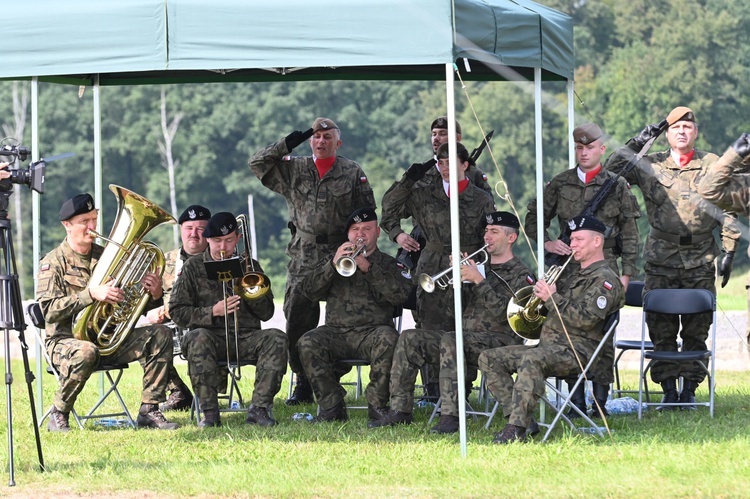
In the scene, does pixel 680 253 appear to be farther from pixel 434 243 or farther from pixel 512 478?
pixel 512 478

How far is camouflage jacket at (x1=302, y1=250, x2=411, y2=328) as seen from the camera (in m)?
9.66

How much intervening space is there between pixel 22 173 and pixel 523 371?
3337mm

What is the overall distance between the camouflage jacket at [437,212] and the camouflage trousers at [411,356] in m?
0.82

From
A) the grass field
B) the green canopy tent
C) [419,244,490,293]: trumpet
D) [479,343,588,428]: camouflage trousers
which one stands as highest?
the green canopy tent

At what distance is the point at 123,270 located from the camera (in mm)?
9273

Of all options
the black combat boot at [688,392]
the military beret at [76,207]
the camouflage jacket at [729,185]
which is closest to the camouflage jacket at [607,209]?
the black combat boot at [688,392]

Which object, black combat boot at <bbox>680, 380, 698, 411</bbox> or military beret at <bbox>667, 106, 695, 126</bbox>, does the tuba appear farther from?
black combat boot at <bbox>680, 380, 698, 411</bbox>

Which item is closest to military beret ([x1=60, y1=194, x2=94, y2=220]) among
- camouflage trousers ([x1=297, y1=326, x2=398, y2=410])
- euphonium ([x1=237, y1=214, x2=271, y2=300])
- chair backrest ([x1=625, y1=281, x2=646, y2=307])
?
euphonium ([x1=237, y1=214, x2=271, y2=300])

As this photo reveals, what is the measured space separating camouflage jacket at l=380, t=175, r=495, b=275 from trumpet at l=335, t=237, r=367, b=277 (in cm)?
64

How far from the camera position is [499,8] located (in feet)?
27.1

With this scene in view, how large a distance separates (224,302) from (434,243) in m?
1.69

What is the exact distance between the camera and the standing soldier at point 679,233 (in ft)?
32.6

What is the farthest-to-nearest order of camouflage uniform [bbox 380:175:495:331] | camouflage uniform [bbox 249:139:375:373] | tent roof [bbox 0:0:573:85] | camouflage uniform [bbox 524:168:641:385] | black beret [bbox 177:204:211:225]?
camouflage uniform [bbox 249:139:375:373], black beret [bbox 177:204:211:225], camouflage uniform [bbox 380:175:495:331], camouflage uniform [bbox 524:168:641:385], tent roof [bbox 0:0:573:85]

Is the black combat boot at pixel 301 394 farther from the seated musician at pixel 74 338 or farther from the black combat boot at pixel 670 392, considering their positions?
the black combat boot at pixel 670 392
